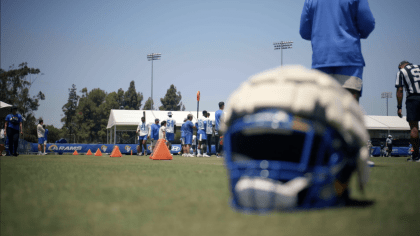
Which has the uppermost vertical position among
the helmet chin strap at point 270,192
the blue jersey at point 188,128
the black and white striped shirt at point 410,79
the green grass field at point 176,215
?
the black and white striped shirt at point 410,79

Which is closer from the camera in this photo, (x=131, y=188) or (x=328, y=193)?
(x=328, y=193)

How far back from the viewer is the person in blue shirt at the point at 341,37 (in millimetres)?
4477

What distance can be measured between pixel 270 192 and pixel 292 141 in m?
0.40

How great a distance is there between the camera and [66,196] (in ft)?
7.86

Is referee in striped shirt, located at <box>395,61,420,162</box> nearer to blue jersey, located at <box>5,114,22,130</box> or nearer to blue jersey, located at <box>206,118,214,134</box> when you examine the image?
blue jersey, located at <box>206,118,214,134</box>

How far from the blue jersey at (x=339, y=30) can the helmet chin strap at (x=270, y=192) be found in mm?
3122

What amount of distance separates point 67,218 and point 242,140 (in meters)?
1.05

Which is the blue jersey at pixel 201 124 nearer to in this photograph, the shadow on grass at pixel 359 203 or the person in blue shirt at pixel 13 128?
the person in blue shirt at pixel 13 128

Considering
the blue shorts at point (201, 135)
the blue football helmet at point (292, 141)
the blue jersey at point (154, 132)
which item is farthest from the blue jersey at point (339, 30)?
the blue jersey at point (154, 132)

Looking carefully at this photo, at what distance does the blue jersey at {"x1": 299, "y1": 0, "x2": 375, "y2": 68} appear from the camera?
4473 millimetres

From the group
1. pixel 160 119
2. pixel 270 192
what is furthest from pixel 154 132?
pixel 160 119

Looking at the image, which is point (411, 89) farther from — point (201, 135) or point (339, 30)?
point (201, 135)

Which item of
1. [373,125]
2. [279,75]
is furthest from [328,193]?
[373,125]

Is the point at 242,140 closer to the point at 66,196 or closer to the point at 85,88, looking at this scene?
the point at 66,196
